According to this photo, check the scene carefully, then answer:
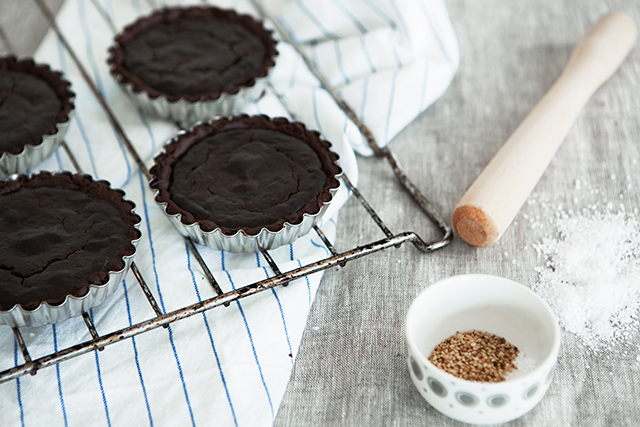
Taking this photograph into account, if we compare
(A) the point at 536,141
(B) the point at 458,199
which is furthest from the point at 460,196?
(A) the point at 536,141

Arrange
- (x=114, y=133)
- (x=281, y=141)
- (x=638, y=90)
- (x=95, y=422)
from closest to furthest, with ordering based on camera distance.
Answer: (x=95, y=422)
(x=281, y=141)
(x=114, y=133)
(x=638, y=90)

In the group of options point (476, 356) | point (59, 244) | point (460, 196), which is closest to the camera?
point (476, 356)

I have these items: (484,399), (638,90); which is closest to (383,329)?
(484,399)

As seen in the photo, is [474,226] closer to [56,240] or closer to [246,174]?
[246,174]

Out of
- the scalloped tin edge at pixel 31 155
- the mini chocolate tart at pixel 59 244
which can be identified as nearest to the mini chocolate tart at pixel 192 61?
the scalloped tin edge at pixel 31 155

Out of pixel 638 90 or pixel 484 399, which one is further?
pixel 638 90

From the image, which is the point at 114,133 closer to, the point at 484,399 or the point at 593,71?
the point at 484,399

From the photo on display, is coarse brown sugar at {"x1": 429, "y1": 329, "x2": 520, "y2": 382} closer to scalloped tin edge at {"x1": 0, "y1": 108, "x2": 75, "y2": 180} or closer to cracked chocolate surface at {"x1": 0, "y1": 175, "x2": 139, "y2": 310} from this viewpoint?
cracked chocolate surface at {"x1": 0, "y1": 175, "x2": 139, "y2": 310}
